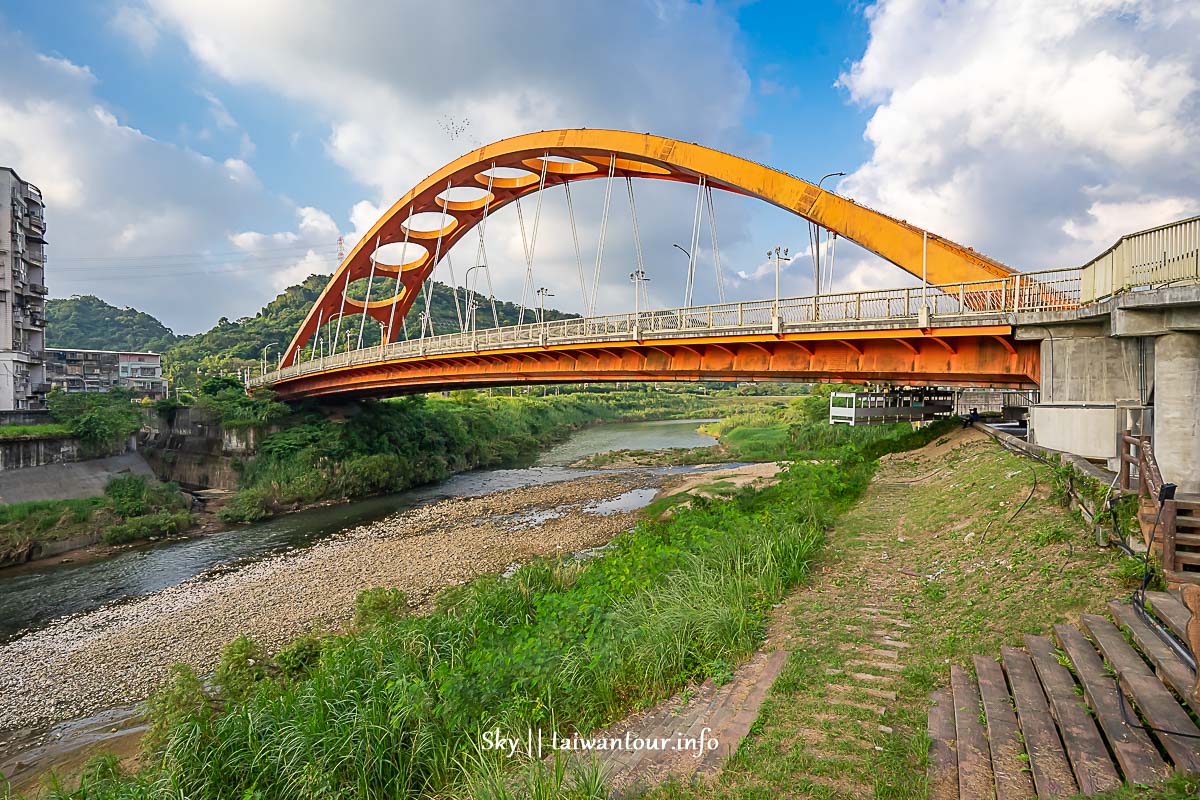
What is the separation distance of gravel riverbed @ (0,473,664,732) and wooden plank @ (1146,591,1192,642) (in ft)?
38.4

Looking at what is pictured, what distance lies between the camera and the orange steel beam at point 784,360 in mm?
10734

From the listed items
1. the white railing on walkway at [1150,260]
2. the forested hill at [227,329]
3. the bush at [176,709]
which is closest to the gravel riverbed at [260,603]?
the bush at [176,709]

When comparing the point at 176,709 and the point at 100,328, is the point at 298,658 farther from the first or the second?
the point at 100,328

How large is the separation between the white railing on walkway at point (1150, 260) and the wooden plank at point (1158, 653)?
477cm

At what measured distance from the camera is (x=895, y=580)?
7.06 meters

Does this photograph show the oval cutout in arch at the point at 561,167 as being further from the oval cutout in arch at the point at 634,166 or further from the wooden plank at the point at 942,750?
the wooden plank at the point at 942,750

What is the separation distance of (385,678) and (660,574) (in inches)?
153

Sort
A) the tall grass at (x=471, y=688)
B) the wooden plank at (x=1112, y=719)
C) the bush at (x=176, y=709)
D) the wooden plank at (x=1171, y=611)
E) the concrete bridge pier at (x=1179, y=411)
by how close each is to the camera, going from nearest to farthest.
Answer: the wooden plank at (x=1112, y=719)
the wooden plank at (x=1171, y=611)
the tall grass at (x=471, y=688)
the concrete bridge pier at (x=1179, y=411)
the bush at (x=176, y=709)

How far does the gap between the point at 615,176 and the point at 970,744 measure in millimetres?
23800

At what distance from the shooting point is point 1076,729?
3395 millimetres

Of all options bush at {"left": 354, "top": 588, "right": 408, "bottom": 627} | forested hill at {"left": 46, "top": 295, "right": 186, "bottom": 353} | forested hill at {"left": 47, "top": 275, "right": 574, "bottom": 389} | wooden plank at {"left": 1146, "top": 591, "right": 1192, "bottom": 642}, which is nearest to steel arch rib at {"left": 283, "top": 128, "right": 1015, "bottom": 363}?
wooden plank at {"left": 1146, "top": 591, "right": 1192, "bottom": 642}

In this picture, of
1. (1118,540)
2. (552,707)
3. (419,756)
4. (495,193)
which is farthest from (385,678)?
(495,193)

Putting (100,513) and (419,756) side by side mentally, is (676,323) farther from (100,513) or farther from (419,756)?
(100,513)

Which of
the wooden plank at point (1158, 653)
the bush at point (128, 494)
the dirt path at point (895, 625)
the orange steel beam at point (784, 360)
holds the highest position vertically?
the orange steel beam at point (784, 360)
